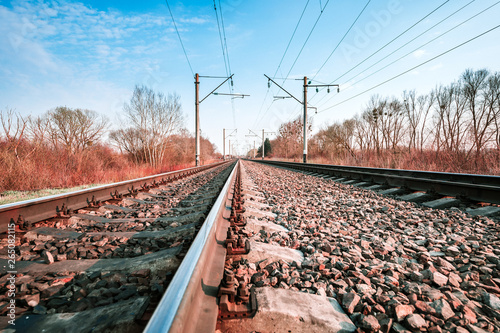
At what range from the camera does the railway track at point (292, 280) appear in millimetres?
1090

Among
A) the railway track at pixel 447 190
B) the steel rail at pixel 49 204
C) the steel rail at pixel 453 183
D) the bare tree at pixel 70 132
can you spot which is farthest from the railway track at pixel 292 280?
the bare tree at pixel 70 132

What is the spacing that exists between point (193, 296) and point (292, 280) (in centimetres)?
75

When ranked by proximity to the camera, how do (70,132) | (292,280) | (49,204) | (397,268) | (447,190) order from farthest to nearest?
(70,132) → (447,190) → (49,204) → (397,268) → (292,280)

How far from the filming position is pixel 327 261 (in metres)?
1.82

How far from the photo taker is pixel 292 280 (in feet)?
4.95

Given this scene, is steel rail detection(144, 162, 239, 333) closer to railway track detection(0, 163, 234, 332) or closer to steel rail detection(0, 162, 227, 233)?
railway track detection(0, 163, 234, 332)

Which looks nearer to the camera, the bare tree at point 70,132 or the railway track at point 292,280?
the railway track at point 292,280

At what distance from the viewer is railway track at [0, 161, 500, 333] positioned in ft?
3.58

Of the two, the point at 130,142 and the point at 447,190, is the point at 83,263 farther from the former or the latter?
the point at 130,142

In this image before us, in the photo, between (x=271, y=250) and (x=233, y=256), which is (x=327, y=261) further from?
(x=233, y=256)

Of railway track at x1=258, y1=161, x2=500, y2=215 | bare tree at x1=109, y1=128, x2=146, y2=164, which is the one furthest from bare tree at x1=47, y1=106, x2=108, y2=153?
railway track at x1=258, y1=161, x2=500, y2=215

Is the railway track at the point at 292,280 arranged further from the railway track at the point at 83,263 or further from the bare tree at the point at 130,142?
the bare tree at the point at 130,142

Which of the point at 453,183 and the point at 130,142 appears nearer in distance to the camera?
the point at 453,183

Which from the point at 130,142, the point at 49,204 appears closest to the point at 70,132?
the point at 130,142
